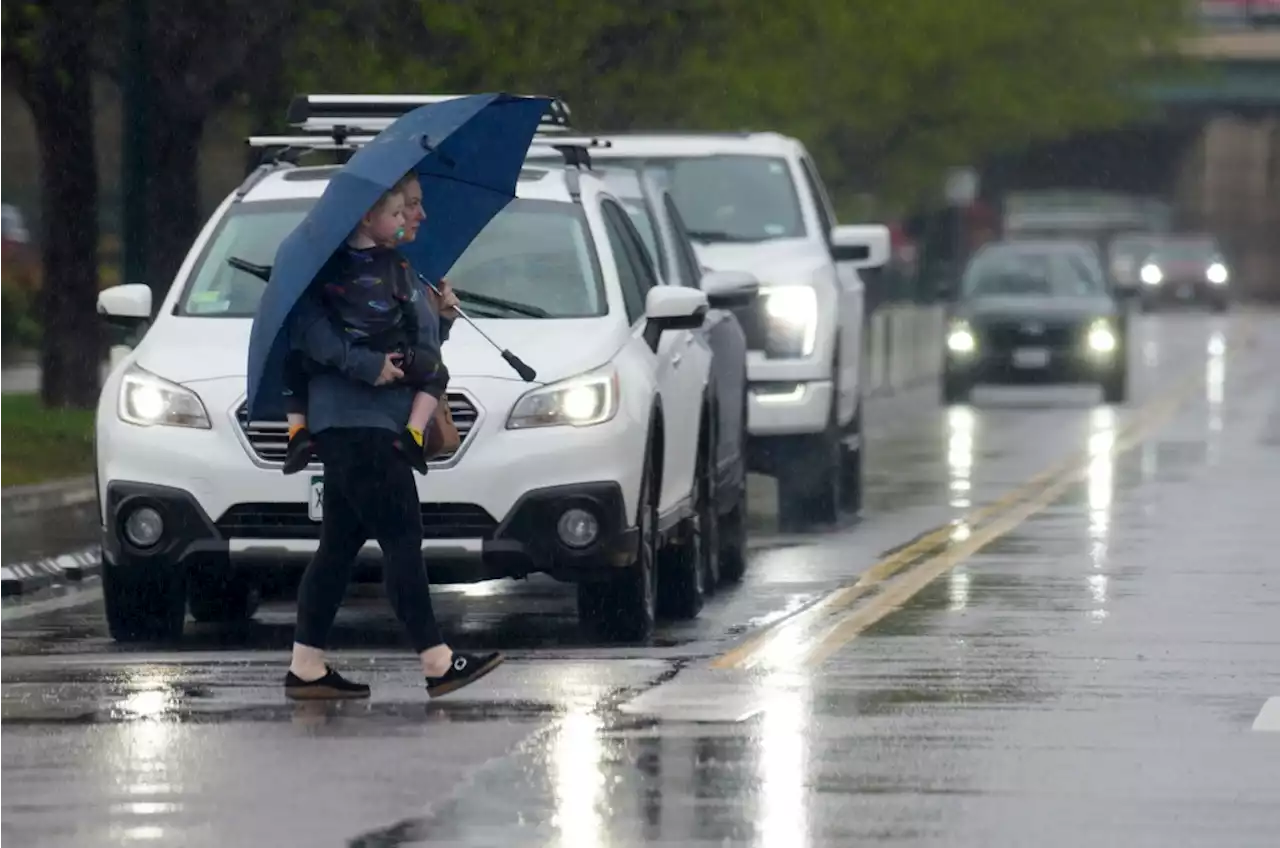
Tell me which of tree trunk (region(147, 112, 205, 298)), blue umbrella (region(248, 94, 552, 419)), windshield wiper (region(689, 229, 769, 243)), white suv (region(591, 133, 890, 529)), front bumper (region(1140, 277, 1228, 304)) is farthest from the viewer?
front bumper (region(1140, 277, 1228, 304))

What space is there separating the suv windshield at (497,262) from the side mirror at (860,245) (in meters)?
6.50

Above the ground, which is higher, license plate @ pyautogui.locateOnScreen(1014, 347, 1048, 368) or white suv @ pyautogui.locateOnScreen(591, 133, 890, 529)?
white suv @ pyautogui.locateOnScreen(591, 133, 890, 529)

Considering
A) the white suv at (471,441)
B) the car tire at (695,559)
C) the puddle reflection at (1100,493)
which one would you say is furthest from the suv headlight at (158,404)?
the puddle reflection at (1100,493)

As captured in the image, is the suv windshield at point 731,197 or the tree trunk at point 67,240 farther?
the tree trunk at point 67,240

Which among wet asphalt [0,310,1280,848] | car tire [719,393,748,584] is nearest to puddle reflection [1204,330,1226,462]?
car tire [719,393,748,584]

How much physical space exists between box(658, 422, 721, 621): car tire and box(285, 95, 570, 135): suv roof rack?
1.51 m

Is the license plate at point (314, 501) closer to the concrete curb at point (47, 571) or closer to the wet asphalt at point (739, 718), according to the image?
the wet asphalt at point (739, 718)

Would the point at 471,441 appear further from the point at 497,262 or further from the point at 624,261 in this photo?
the point at 624,261

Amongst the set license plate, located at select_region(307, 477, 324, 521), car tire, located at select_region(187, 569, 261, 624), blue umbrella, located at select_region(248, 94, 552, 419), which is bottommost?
car tire, located at select_region(187, 569, 261, 624)

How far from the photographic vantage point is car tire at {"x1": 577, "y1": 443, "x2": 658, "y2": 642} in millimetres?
13125

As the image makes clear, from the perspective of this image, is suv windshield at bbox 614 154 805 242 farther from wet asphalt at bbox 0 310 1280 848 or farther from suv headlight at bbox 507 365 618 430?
suv headlight at bbox 507 365 618 430

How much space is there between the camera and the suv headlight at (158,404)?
12805mm

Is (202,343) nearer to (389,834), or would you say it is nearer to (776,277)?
(389,834)

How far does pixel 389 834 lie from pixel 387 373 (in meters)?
2.64
